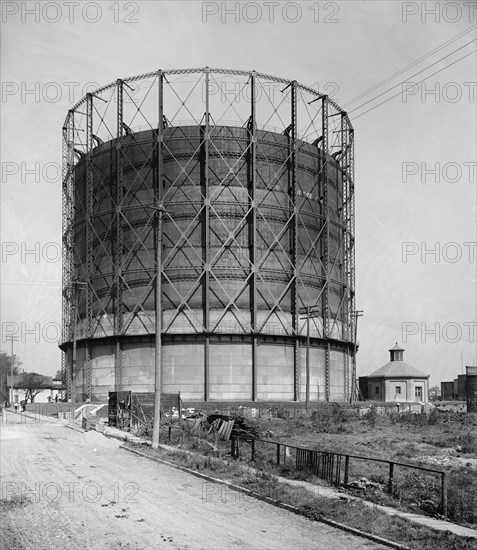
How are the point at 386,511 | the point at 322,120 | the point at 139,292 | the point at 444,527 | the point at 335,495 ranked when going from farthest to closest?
the point at 322,120
the point at 139,292
the point at 335,495
the point at 386,511
the point at 444,527

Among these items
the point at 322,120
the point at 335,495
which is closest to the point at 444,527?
the point at 335,495

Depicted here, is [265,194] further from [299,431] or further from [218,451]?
[218,451]

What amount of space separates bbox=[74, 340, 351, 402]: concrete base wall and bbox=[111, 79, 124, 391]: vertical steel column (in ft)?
1.00

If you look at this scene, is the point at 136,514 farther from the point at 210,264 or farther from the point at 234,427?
the point at 210,264

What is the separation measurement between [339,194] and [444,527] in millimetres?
47616

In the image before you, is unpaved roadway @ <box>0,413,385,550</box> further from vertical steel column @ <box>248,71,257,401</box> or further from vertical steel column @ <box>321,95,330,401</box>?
vertical steel column @ <box>321,95,330,401</box>

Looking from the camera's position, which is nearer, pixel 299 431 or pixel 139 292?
pixel 299 431

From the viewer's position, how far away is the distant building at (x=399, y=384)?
236 ft

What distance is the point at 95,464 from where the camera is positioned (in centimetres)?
1912

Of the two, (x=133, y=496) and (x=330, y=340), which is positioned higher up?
(x=330, y=340)

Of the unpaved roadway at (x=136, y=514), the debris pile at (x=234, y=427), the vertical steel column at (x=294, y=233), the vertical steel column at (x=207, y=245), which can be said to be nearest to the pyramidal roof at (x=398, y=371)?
the vertical steel column at (x=294, y=233)

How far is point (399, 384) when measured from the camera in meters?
72.1

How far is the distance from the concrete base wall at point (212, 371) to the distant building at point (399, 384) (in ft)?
80.9

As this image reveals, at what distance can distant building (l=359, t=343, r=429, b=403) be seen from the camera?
71938 mm
